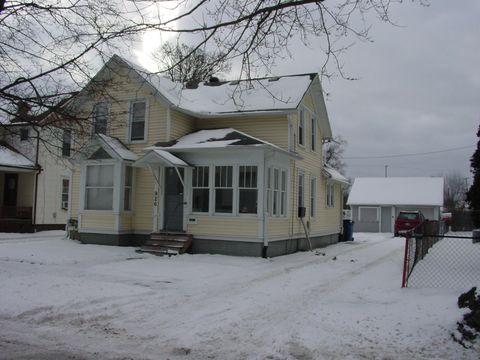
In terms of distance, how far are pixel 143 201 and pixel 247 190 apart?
4.13m

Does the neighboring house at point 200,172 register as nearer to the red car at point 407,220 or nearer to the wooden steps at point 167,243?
the wooden steps at point 167,243

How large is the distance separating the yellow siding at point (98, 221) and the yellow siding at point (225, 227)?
9.85ft

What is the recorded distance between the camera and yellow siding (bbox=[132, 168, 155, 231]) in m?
17.5

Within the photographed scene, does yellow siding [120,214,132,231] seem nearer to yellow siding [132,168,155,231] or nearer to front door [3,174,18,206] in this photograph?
→ yellow siding [132,168,155,231]

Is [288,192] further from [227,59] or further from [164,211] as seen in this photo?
[227,59]

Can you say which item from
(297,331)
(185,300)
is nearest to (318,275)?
(185,300)

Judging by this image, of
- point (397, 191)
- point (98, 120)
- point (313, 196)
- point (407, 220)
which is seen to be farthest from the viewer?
point (397, 191)

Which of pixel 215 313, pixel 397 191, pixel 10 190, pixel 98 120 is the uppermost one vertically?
pixel 397 191

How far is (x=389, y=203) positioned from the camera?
41438mm

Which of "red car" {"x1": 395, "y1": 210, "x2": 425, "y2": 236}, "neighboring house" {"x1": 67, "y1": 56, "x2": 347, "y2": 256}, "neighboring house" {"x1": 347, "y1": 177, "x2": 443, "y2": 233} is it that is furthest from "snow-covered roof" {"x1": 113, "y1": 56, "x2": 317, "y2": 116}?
"neighboring house" {"x1": 347, "y1": 177, "x2": 443, "y2": 233}

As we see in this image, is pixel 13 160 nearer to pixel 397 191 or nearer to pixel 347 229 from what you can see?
pixel 347 229

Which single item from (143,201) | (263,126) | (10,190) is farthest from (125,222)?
(10,190)

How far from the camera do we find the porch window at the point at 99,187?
17453mm

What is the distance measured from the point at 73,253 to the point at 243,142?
6.38 meters
